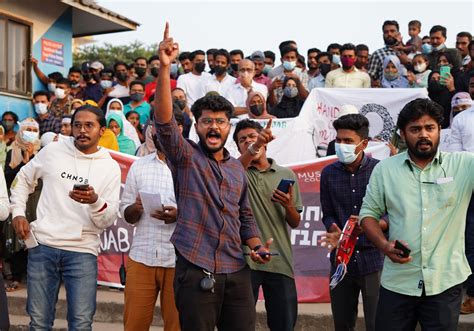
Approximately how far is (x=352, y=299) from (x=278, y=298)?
58 cm

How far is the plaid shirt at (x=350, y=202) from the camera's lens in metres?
5.54

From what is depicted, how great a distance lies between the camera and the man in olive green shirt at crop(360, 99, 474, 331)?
14.5 ft

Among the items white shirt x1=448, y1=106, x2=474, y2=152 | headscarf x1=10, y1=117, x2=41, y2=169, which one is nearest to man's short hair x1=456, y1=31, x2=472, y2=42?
white shirt x1=448, y1=106, x2=474, y2=152

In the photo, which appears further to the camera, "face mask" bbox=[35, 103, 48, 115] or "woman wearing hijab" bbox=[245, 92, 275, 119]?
"face mask" bbox=[35, 103, 48, 115]

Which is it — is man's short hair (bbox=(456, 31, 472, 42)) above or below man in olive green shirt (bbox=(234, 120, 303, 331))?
above

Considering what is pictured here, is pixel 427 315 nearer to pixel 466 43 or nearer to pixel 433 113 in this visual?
pixel 433 113

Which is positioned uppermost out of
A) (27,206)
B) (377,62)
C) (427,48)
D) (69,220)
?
(427,48)

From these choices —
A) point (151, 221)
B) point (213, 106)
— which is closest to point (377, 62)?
point (151, 221)

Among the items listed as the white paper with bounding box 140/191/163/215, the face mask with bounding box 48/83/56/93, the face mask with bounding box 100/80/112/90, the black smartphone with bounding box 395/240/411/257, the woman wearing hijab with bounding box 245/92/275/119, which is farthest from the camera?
the face mask with bounding box 48/83/56/93

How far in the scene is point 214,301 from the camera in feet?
15.0

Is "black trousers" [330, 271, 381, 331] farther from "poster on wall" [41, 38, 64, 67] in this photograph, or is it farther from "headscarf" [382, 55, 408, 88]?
"poster on wall" [41, 38, 64, 67]

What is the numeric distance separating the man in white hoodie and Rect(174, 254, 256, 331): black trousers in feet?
4.01

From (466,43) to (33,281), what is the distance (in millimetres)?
9302

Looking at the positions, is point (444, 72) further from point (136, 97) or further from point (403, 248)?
point (403, 248)
